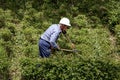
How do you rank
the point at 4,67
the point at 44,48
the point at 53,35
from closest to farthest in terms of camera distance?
the point at 53,35
the point at 44,48
the point at 4,67

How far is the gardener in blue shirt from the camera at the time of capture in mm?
8703

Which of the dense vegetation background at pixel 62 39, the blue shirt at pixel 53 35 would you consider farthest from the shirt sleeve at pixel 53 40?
the dense vegetation background at pixel 62 39

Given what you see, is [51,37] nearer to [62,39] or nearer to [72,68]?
[72,68]

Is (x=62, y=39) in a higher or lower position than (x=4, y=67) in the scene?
higher

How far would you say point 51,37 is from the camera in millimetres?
8695

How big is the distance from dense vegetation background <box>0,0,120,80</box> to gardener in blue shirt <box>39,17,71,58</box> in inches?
10.3

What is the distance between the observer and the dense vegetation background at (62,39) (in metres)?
8.52

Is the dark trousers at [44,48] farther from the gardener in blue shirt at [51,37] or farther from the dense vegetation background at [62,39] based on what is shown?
the dense vegetation background at [62,39]

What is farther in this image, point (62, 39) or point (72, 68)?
point (62, 39)

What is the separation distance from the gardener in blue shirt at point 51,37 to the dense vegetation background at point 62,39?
0.26 m

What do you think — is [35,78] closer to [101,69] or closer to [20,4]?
[101,69]

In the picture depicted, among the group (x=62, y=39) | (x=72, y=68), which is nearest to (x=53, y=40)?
(x=72, y=68)

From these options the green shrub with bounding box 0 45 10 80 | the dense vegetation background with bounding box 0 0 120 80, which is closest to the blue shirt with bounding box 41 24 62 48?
the dense vegetation background with bounding box 0 0 120 80

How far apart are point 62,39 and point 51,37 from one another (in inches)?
107
